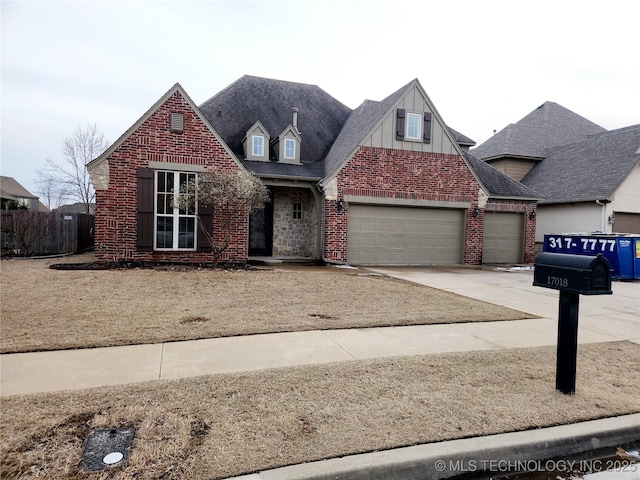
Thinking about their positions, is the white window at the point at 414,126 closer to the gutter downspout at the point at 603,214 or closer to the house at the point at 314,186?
the house at the point at 314,186

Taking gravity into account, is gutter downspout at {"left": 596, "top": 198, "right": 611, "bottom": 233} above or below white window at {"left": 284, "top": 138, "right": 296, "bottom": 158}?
below

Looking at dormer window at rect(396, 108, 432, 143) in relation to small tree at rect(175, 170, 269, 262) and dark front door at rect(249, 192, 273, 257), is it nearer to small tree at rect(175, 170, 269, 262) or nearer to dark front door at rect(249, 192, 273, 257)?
dark front door at rect(249, 192, 273, 257)

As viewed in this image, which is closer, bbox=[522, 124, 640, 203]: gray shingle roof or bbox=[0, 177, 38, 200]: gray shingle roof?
bbox=[522, 124, 640, 203]: gray shingle roof

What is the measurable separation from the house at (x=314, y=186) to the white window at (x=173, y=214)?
0.03 metres

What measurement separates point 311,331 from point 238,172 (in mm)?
7933

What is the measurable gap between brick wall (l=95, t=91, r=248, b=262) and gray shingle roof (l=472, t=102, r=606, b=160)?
56.2ft

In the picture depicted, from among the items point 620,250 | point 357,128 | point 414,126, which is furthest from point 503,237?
point 357,128

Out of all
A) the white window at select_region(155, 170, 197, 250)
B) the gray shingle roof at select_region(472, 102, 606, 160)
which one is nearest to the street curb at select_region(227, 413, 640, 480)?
the white window at select_region(155, 170, 197, 250)

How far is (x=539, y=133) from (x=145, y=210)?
936 inches

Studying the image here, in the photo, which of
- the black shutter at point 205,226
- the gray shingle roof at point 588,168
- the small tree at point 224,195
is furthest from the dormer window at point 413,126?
the gray shingle roof at point 588,168

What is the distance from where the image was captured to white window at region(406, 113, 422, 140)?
50.6 feet

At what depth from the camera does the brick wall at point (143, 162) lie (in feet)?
39.4

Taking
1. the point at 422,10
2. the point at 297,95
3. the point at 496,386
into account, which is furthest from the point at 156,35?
the point at 496,386

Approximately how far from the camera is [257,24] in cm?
1106
